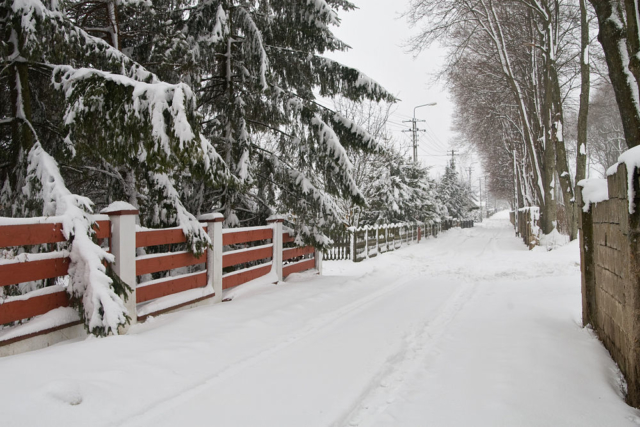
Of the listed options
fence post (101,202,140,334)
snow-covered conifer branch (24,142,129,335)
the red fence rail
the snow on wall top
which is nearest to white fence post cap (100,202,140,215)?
fence post (101,202,140,334)

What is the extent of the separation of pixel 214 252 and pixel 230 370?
2.57 meters

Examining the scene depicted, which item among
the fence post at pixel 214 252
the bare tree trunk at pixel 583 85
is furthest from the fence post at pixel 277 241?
the bare tree trunk at pixel 583 85

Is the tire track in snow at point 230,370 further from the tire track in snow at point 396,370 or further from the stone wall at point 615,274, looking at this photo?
the stone wall at point 615,274

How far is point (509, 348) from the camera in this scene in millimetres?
4160

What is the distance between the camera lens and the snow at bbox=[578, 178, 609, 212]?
13.6ft

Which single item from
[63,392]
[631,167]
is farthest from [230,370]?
[631,167]

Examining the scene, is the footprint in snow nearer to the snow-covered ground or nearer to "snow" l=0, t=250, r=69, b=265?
the snow-covered ground

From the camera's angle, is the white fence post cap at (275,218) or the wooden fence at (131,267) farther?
the white fence post cap at (275,218)

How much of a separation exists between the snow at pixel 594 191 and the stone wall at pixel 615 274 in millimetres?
57

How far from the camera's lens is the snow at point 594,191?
414 cm

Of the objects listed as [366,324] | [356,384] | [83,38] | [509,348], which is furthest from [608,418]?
[83,38]

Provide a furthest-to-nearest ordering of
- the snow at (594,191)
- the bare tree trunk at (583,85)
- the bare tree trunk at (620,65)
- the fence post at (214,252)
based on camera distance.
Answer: the bare tree trunk at (583,85) → the fence post at (214,252) → the bare tree trunk at (620,65) → the snow at (594,191)

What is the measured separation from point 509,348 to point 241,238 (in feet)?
13.6

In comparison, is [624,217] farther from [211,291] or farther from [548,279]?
[548,279]
